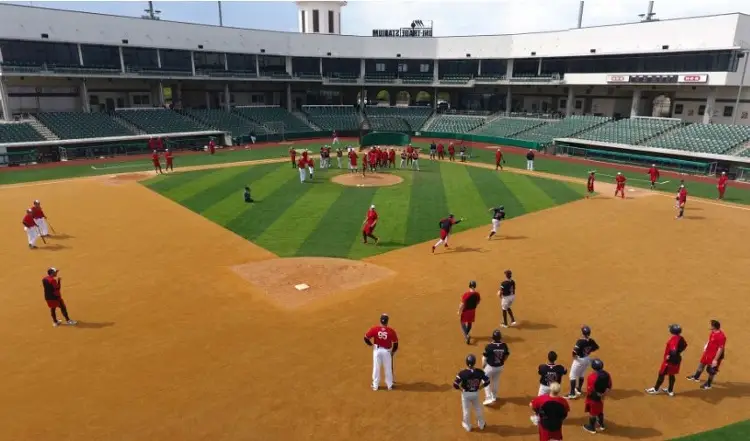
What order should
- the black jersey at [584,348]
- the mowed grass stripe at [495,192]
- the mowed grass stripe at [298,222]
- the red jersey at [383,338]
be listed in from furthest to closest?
the mowed grass stripe at [495,192]
the mowed grass stripe at [298,222]
the red jersey at [383,338]
the black jersey at [584,348]

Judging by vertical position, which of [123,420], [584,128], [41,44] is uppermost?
[41,44]

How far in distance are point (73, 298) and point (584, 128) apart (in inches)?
1929

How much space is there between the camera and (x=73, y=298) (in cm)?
1398

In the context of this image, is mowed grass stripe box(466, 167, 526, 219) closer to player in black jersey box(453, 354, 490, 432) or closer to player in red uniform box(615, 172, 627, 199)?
player in red uniform box(615, 172, 627, 199)

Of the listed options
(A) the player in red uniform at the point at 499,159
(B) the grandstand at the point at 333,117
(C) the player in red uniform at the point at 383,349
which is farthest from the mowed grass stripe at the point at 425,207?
(B) the grandstand at the point at 333,117

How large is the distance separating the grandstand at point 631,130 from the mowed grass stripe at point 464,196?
16.3 m

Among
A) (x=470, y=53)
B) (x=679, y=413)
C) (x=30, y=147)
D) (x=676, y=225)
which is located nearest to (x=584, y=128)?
(x=470, y=53)

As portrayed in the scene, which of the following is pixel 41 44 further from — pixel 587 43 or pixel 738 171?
pixel 738 171

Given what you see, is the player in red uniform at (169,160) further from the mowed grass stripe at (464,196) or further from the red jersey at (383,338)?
the red jersey at (383,338)

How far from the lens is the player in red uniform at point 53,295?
11.9 m

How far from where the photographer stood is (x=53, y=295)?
39.1 feet

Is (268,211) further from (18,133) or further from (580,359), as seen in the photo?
(18,133)

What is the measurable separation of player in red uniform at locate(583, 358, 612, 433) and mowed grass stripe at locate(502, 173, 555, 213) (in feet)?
56.6

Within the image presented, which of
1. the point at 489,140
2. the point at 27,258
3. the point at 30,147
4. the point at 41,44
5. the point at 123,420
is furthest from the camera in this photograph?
the point at 489,140
